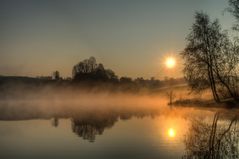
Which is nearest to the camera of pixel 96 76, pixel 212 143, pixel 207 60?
pixel 212 143

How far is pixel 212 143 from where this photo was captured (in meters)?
16.6

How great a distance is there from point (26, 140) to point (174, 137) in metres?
6.86

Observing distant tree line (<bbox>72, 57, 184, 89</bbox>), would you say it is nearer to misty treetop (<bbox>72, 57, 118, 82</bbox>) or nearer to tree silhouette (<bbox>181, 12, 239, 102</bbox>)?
misty treetop (<bbox>72, 57, 118, 82</bbox>)

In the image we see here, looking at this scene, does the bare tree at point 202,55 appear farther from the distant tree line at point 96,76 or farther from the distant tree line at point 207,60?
the distant tree line at point 96,76

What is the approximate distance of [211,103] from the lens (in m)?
48.2

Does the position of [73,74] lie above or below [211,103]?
above

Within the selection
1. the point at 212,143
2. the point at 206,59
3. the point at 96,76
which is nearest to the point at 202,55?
the point at 206,59

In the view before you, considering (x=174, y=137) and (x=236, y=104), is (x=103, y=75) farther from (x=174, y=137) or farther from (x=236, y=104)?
(x=174, y=137)

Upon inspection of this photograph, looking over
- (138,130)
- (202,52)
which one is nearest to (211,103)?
(202,52)

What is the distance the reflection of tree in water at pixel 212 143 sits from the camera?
13891 millimetres

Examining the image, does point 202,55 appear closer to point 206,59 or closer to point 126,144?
point 206,59

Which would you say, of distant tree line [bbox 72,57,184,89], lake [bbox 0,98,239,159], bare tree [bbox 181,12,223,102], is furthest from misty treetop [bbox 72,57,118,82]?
lake [bbox 0,98,239,159]

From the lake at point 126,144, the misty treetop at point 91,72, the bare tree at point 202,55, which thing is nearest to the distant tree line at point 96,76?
the misty treetop at point 91,72

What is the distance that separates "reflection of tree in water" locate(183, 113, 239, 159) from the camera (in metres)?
13.9
